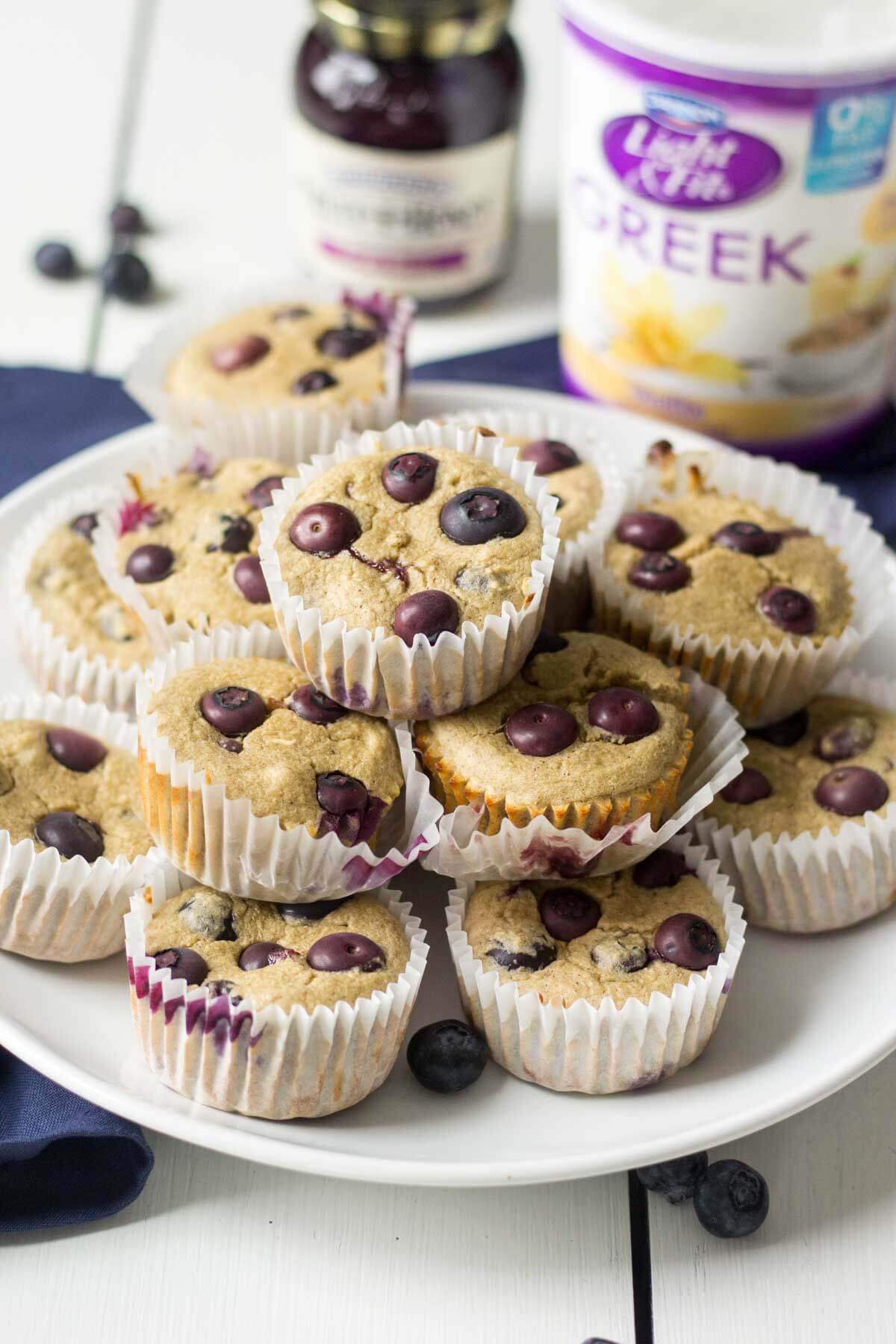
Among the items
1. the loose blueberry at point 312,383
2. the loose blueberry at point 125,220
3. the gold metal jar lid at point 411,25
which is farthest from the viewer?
the loose blueberry at point 125,220

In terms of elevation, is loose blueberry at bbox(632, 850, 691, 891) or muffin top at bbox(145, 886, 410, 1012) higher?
muffin top at bbox(145, 886, 410, 1012)

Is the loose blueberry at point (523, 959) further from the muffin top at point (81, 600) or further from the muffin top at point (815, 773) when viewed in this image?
the muffin top at point (81, 600)

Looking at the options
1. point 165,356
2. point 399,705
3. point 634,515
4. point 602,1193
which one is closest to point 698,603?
point 634,515

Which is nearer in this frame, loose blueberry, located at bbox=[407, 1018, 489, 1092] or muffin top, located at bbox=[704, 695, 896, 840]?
loose blueberry, located at bbox=[407, 1018, 489, 1092]

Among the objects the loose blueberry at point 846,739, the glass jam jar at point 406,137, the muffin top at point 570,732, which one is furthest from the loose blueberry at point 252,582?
the glass jam jar at point 406,137

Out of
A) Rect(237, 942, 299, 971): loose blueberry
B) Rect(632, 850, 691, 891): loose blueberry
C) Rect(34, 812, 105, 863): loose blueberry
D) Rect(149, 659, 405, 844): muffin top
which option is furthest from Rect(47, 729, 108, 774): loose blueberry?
Rect(632, 850, 691, 891): loose blueberry

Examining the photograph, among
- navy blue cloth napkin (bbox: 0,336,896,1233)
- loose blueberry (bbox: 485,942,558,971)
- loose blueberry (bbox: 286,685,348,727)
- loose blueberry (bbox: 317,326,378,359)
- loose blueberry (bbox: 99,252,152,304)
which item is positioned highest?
loose blueberry (bbox: 317,326,378,359)

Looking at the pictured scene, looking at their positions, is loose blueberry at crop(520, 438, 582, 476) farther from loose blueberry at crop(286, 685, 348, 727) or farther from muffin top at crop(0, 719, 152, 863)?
muffin top at crop(0, 719, 152, 863)
